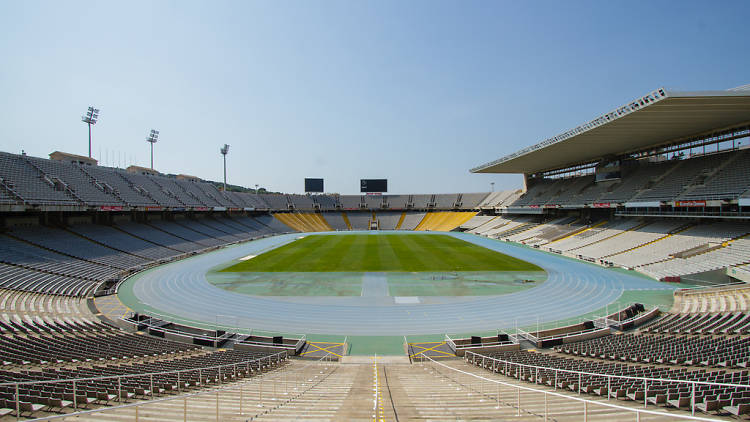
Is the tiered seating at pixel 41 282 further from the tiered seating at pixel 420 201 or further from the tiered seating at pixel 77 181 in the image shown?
the tiered seating at pixel 420 201

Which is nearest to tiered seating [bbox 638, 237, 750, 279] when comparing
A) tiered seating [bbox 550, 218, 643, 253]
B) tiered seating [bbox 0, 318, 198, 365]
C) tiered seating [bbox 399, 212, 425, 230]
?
tiered seating [bbox 550, 218, 643, 253]

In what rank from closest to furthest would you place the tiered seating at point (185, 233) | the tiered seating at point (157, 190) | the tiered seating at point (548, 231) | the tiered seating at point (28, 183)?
the tiered seating at point (28, 183) → the tiered seating at point (185, 233) → the tiered seating at point (157, 190) → the tiered seating at point (548, 231)

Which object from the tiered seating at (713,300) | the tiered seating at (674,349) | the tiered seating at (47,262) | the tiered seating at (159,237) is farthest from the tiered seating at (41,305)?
the tiered seating at (713,300)

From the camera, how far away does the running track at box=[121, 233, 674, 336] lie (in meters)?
15.6

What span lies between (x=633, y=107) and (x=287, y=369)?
91.3 feet

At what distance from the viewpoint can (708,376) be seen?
24.3 feet

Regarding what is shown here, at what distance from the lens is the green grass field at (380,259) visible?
28.3 meters

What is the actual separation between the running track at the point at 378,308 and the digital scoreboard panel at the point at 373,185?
181 ft

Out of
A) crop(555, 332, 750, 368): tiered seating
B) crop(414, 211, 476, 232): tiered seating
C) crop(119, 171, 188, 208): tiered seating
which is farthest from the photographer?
crop(414, 211, 476, 232): tiered seating

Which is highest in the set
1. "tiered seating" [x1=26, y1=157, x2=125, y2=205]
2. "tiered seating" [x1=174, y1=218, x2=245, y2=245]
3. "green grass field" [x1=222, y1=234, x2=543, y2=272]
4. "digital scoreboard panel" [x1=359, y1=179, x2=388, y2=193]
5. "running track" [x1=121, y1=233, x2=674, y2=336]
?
"digital scoreboard panel" [x1=359, y1=179, x2=388, y2=193]

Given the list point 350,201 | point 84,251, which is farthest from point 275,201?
point 84,251

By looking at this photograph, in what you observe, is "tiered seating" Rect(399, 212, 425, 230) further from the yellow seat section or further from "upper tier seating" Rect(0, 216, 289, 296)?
"upper tier seating" Rect(0, 216, 289, 296)

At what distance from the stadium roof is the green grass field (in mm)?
13505

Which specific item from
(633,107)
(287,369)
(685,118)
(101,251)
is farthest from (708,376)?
(101,251)
